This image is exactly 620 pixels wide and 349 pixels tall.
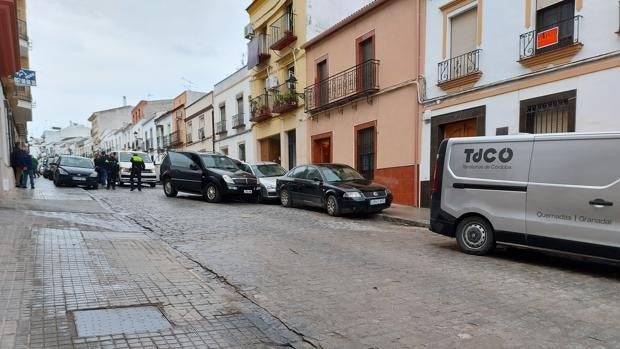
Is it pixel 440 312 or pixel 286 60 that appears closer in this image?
pixel 440 312

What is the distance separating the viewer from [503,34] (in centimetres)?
1141

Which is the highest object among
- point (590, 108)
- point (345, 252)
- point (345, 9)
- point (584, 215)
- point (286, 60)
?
point (345, 9)

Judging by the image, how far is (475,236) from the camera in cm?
759

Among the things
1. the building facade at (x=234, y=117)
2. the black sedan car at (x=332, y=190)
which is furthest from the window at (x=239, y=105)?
the black sedan car at (x=332, y=190)

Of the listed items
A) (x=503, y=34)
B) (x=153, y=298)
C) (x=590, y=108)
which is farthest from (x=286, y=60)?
(x=153, y=298)

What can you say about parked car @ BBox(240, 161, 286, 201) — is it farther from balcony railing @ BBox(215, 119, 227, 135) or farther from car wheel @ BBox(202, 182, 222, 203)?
balcony railing @ BBox(215, 119, 227, 135)

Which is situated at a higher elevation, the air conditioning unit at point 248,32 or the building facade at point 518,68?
the air conditioning unit at point 248,32

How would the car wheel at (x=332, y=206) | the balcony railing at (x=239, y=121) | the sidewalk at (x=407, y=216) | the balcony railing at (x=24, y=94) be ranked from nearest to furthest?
1. the sidewalk at (x=407, y=216)
2. the car wheel at (x=332, y=206)
3. the balcony railing at (x=24, y=94)
4. the balcony railing at (x=239, y=121)

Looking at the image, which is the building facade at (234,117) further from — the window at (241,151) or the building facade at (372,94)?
the building facade at (372,94)

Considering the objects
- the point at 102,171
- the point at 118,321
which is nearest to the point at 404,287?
the point at 118,321

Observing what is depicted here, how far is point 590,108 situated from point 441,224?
4450 mm

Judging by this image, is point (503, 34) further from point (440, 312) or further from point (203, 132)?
point (203, 132)

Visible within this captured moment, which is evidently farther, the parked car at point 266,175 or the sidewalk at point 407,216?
the parked car at point 266,175

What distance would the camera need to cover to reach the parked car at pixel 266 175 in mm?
15297
